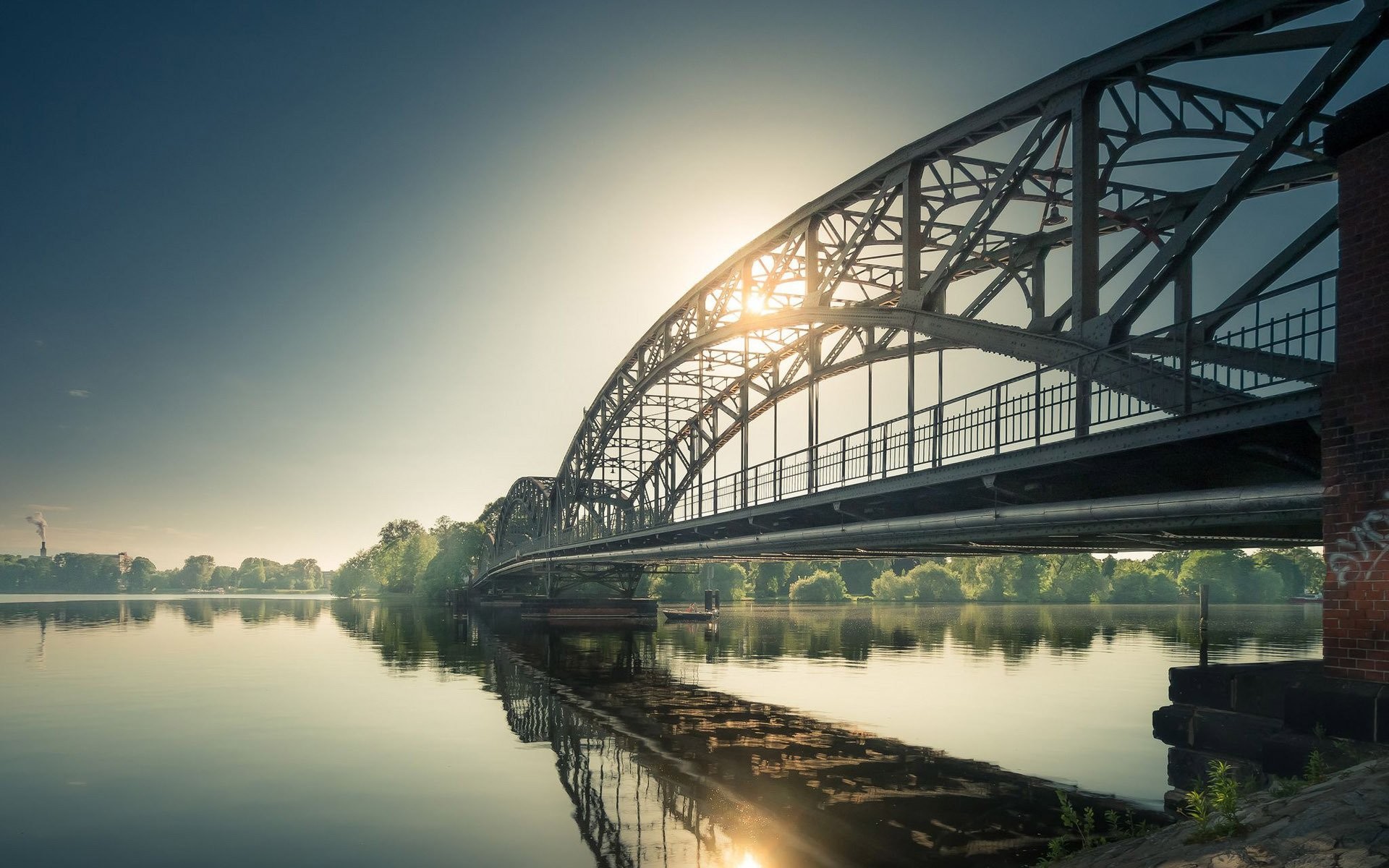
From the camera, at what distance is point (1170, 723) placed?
548 inches

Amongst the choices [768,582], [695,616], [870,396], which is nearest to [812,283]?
[870,396]

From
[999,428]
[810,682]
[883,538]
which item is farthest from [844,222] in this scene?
[810,682]

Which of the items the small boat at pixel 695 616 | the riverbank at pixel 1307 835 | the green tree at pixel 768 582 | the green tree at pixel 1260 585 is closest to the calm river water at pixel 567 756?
the riverbank at pixel 1307 835

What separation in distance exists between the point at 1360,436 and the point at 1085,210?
8.45 m

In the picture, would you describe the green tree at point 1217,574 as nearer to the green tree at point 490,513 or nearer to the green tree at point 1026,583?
the green tree at point 1026,583

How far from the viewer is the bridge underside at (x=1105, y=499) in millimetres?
13734

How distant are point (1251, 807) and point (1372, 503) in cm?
394

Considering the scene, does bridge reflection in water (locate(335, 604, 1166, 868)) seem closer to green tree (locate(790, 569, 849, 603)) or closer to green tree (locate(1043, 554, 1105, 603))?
green tree (locate(790, 569, 849, 603))

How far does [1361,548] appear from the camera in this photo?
428 inches

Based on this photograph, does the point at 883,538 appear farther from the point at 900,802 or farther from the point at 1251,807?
the point at 1251,807

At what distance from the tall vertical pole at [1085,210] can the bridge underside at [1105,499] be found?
2.28 m

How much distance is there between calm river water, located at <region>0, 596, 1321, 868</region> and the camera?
14.0 meters

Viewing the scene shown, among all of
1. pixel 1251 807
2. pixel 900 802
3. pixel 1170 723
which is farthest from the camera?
pixel 900 802

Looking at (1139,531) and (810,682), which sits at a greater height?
(1139,531)
